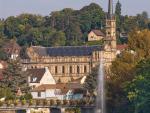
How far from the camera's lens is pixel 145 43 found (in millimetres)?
82625

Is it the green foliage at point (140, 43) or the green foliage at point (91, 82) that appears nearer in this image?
the green foliage at point (140, 43)

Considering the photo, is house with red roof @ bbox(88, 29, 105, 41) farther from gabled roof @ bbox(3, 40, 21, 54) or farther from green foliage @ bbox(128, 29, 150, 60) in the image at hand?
green foliage @ bbox(128, 29, 150, 60)

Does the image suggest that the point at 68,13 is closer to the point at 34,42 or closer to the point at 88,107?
the point at 34,42

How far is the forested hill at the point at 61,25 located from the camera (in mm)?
147188

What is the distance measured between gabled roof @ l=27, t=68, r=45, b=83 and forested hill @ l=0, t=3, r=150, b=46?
39.7 m

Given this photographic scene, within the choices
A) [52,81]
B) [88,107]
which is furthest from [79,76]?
[88,107]

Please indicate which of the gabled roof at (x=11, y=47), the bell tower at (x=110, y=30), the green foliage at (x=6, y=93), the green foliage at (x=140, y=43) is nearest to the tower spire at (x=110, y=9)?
the bell tower at (x=110, y=30)

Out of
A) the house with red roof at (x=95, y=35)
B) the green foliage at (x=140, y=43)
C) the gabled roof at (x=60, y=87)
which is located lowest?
the gabled roof at (x=60, y=87)

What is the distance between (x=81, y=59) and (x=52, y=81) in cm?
1341

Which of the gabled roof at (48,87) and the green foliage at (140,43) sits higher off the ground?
the green foliage at (140,43)

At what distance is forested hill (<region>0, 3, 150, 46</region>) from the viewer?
147 metres

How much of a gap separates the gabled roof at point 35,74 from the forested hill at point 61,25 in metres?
39.7

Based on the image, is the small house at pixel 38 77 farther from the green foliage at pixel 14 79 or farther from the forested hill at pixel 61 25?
the forested hill at pixel 61 25

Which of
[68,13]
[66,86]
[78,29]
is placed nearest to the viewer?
[66,86]
